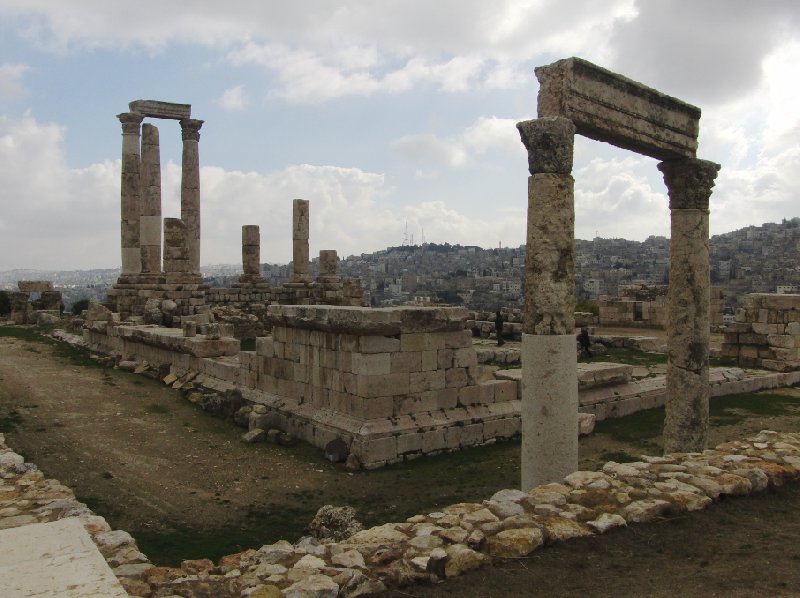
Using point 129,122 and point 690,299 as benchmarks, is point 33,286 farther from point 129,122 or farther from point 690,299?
point 690,299

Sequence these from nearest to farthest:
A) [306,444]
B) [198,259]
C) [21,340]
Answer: [306,444], [21,340], [198,259]

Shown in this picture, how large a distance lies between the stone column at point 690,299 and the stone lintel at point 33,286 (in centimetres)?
3193

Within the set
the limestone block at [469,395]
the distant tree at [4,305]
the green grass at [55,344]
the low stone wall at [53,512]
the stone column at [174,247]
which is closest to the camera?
the low stone wall at [53,512]

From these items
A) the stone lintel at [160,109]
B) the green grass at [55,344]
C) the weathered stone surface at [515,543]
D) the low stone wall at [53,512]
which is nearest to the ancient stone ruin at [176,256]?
the stone lintel at [160,109]

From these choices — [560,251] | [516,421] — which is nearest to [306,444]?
[516,421]

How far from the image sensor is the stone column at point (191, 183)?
27578 mm

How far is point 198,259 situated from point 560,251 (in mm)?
23442

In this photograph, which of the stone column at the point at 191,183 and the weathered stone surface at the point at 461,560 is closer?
the weathered stone surface at the point at 461,560

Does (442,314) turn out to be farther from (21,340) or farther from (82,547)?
(21,340)

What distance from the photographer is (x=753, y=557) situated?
Result: 16.3 ft

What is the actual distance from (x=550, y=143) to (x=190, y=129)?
23.8 m

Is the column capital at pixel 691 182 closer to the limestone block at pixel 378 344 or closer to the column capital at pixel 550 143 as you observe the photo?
the column capital at pixel 550 143

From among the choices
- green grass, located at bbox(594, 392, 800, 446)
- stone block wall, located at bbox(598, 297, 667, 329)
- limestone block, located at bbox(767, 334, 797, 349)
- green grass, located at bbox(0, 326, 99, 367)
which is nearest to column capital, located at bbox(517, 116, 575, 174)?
green grass, located at bbox(594, 392, 800, 446)

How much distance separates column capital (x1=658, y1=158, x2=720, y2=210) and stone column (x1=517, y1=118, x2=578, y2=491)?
2212mm
